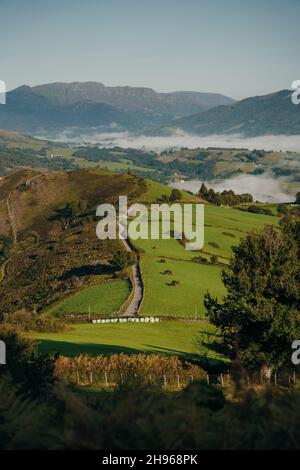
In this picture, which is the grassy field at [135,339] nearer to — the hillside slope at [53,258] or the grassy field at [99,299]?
the grassy field at [99,299]

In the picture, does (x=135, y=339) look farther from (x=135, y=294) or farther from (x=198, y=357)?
(x=135, y=294)

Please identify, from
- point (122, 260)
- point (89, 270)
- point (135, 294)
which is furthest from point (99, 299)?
point (89, 270)

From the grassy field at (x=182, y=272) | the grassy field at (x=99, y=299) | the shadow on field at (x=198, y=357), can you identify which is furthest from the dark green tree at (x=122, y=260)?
the shadow on field at (x=198, y=357)

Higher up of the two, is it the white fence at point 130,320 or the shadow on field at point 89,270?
the white fence at point 130,320

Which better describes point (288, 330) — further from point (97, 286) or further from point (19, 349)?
point (97, 286)

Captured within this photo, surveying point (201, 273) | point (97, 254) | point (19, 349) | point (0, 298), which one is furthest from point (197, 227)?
point (19, 349)

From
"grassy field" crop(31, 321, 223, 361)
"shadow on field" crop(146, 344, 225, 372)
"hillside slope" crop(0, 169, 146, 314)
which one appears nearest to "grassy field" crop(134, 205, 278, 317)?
"grassy field" crop(31, 321, 223, 361)
